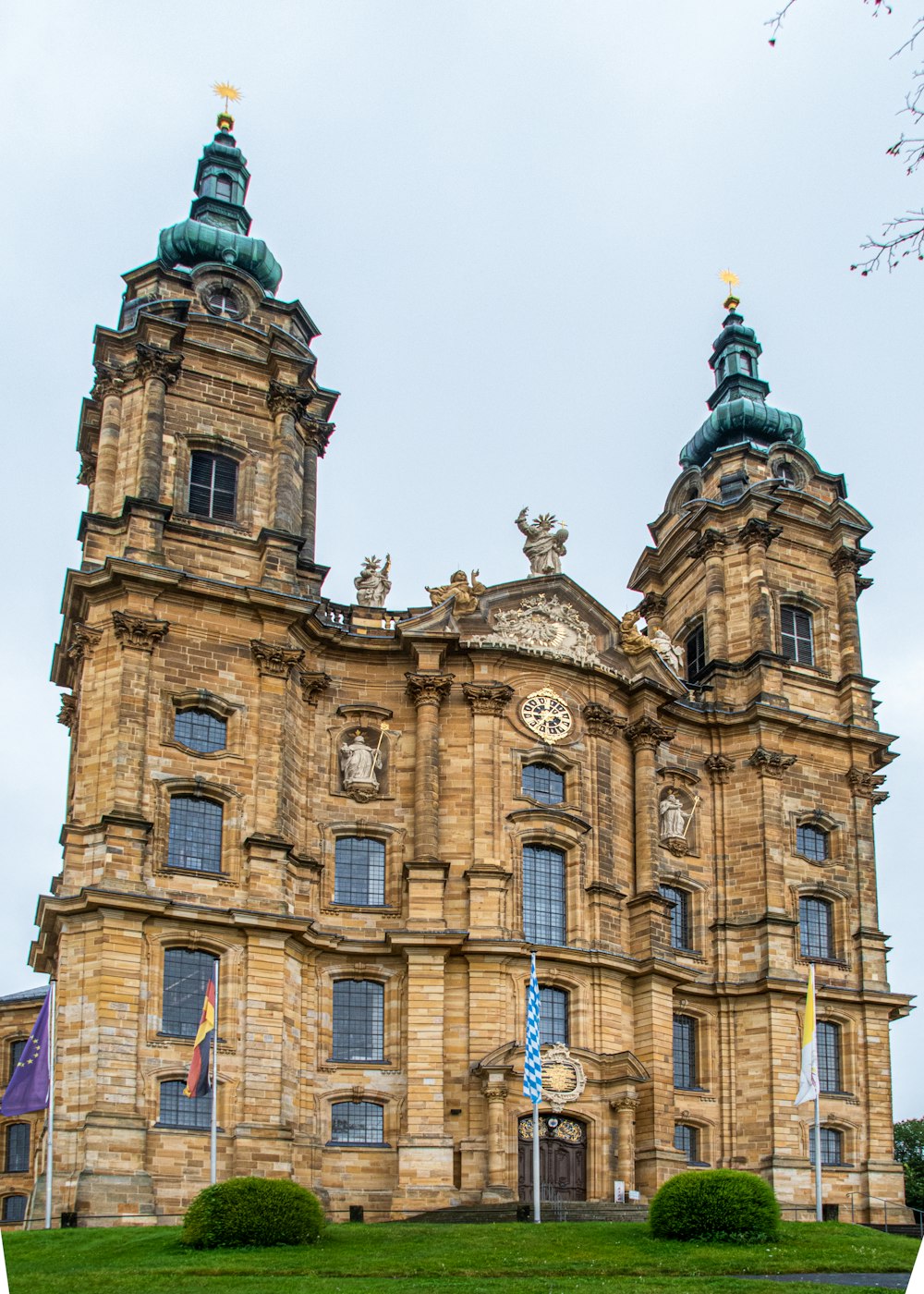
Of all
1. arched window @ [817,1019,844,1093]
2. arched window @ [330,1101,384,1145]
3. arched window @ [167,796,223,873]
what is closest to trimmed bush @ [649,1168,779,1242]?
arched window @ [330,1101,384,1145]

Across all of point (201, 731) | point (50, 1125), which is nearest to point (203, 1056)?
point (50, 1125)

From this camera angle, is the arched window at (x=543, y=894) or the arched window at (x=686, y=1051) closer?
the arched window at (x=543, y=894)

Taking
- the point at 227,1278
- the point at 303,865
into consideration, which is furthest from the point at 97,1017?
the point at 227,1278

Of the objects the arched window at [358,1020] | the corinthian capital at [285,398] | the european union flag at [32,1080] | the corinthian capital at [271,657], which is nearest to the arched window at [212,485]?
the corinthian capital at [285,398]

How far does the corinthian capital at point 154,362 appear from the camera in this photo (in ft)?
149

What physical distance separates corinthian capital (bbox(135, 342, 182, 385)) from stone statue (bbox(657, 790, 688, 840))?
65.5ft

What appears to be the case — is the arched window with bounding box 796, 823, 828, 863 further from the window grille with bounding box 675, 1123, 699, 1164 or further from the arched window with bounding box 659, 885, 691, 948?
the window grille with bounding box 675, 1123, 699, 1164

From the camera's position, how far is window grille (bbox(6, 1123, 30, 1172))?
2242 inches

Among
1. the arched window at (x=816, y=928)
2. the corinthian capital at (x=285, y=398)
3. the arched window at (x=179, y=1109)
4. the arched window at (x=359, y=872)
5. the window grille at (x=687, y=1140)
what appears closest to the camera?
the arched window at (x=179, y=1109)

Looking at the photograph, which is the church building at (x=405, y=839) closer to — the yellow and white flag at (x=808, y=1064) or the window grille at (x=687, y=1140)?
the window grille at (x=687, y=1140)

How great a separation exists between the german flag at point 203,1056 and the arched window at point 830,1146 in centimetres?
2091

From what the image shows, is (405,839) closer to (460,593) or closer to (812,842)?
(460,593)

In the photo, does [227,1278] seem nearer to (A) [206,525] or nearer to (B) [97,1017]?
(B) [97,1017]

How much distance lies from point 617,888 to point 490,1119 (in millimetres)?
8309
